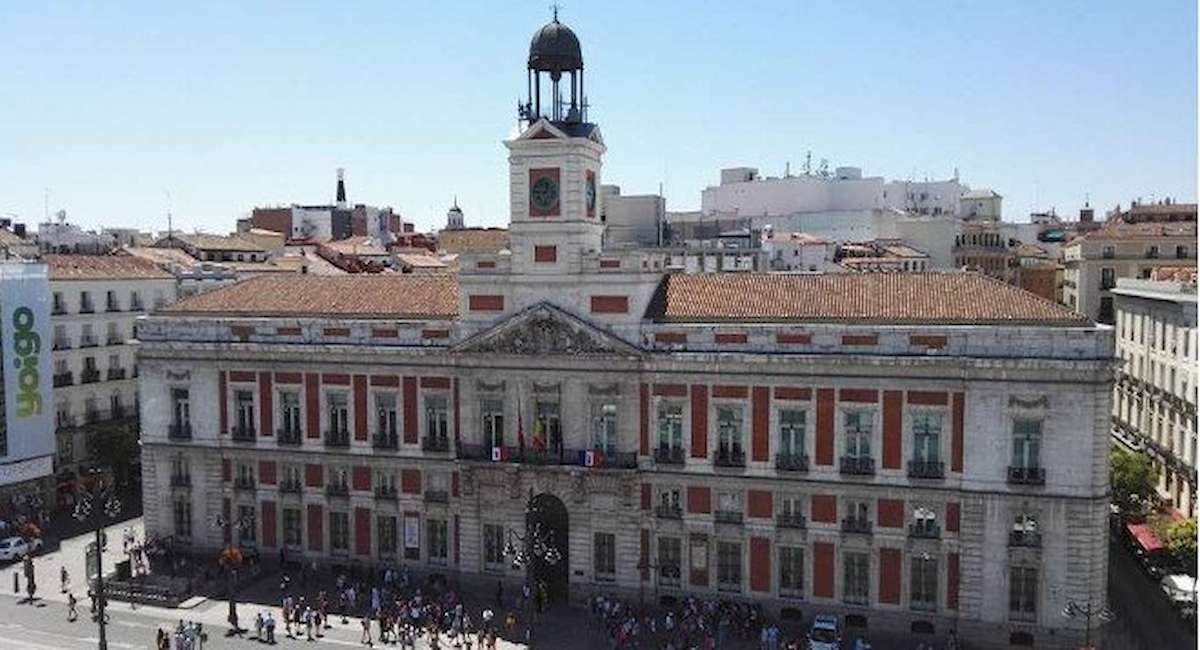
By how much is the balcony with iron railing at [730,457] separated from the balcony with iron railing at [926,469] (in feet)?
23.0

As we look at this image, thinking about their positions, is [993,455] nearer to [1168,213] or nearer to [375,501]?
[375,501]

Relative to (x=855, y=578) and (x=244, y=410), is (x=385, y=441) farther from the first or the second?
(x=855, y=578)

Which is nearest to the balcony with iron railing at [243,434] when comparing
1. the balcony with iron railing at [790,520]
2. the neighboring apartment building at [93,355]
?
the neighboring apartment building at [93,355]

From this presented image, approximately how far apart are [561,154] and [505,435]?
1306cm

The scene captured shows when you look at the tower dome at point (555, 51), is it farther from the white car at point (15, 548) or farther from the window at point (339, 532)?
the white car at point (15, 548)

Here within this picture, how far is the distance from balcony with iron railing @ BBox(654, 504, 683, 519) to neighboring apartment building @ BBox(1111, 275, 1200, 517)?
2704 centimetres

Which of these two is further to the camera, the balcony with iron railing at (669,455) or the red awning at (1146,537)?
the red awning at (1146,537)

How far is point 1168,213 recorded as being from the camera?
106562 mm

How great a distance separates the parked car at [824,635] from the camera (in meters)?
46.4

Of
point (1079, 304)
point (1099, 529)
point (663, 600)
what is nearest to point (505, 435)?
point (663, 600)

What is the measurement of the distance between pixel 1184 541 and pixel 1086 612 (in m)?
9.66

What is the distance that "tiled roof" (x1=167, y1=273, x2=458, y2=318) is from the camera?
57406mm

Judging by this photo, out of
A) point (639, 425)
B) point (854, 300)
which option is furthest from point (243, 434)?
point (854, 300)

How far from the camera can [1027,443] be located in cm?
4744
